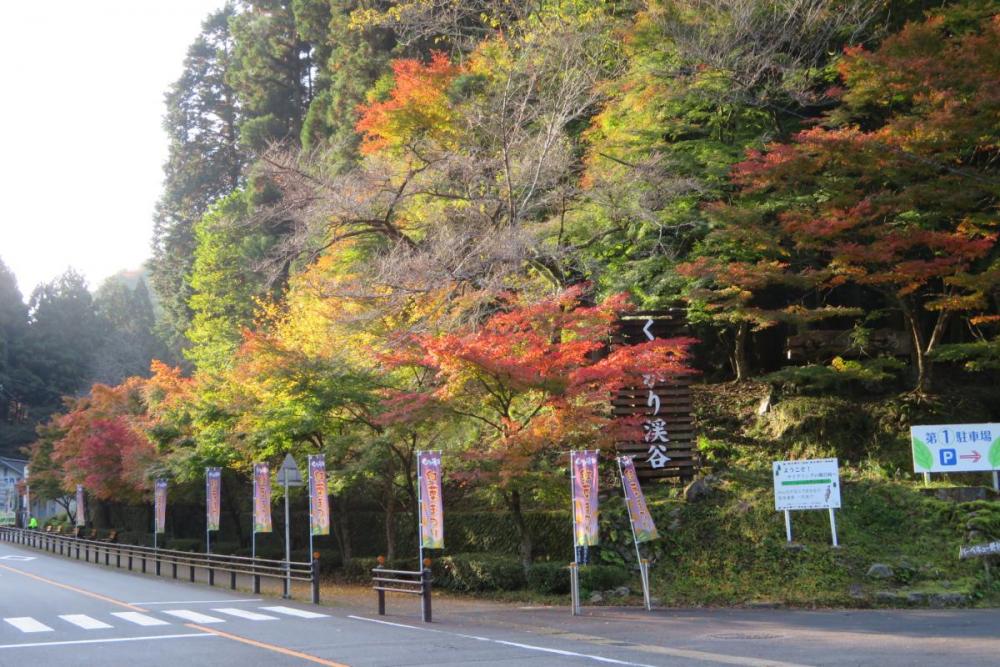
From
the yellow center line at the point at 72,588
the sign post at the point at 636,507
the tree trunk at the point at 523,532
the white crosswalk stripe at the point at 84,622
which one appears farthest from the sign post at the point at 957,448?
the yellow center line at the point at 72,588

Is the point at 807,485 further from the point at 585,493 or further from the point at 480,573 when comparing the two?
the point at 480,573

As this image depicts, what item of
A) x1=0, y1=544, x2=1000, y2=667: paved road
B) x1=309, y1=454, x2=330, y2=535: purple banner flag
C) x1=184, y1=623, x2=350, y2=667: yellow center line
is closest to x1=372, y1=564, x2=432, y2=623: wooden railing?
x1=0, y1=544, x2=1000, y2=667: paved road

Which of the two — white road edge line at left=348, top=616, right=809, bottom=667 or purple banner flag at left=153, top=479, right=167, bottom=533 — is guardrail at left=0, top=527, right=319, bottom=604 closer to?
purple banner flag at left=153, top=479, right=167, bottom=533

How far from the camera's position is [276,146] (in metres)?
24.2

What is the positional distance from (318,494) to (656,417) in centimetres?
807

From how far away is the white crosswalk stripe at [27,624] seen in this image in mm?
14664

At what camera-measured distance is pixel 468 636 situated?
534 inches

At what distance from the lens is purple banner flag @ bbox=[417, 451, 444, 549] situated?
17062 mm

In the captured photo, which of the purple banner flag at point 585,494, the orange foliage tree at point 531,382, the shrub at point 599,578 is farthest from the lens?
the shrub at point 599,578

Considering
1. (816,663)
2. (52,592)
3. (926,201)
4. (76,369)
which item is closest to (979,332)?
(926,201)

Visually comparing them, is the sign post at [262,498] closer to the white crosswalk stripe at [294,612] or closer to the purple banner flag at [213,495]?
the purple banner flag at [213,495]

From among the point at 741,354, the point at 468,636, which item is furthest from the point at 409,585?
the point at 741,354

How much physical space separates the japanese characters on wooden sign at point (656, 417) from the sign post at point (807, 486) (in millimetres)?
3075

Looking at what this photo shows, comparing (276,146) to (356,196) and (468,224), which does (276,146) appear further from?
(468,224)
